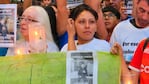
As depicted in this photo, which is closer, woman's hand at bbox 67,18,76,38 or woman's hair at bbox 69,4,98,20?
woman's hand at bbox 67,18,76,38

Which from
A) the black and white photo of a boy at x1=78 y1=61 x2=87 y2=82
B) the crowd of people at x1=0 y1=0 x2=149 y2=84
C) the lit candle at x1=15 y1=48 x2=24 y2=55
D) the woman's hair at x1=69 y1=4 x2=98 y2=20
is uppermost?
the woman's hair at x1=69 y1=4 x2=98 y2=20

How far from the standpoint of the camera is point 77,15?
2.79 metres

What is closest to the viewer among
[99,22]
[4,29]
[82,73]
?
[82,73]

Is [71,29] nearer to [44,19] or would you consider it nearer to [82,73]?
[44,19]

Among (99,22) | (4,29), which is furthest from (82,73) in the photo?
(99,22)

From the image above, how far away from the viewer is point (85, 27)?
2.63 meters

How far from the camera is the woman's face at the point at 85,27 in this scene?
8.61ft

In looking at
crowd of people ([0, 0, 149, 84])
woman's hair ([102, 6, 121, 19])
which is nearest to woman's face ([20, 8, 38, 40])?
crowd of people ([0, 0, 149, 84])

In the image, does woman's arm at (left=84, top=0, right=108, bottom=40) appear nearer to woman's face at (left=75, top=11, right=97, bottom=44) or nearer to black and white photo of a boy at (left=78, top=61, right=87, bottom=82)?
woman's face at (left=75, top=11, right=97, bottom=44)

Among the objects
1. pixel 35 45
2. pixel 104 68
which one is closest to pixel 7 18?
pixel 35 45

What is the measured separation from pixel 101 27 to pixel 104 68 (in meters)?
0.96

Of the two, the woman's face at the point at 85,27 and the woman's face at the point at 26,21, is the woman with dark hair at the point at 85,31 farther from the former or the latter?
the woman's face at the point at 26,21

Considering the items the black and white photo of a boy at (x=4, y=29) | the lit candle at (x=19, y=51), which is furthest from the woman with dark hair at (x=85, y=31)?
the black and white photo of a boy at (x=4, y=29)

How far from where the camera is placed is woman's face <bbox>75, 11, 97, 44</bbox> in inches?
103
